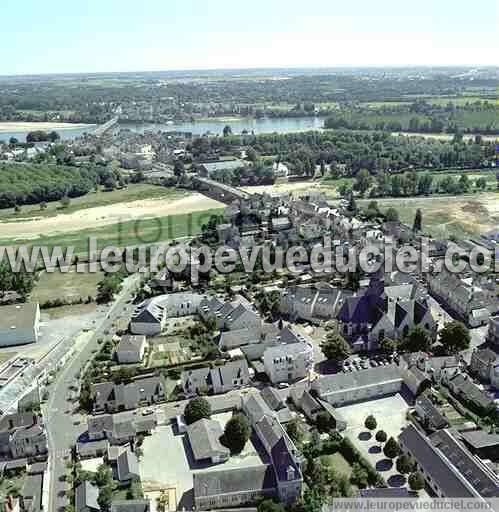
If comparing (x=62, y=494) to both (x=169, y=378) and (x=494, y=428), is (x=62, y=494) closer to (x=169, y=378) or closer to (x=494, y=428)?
(x=169, y=378)

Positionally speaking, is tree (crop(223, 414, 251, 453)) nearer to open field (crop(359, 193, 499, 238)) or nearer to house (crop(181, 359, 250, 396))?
house (crop(181, 359, 250, 396))

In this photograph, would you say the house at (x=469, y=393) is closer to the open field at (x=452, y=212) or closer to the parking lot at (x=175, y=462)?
the parking lot at (x=175, y=462)

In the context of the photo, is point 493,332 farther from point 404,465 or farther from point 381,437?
point 404,465

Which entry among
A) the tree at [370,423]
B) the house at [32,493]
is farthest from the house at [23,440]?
the tree at [370,423]

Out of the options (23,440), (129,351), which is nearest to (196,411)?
(23,440)

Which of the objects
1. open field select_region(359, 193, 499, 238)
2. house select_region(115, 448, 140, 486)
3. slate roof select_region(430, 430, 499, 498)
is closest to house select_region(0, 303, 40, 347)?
house select_region(115, 448, 140, 486)

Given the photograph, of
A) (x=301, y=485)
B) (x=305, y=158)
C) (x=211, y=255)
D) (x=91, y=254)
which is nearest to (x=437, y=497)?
(x=301, y=485)
